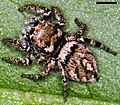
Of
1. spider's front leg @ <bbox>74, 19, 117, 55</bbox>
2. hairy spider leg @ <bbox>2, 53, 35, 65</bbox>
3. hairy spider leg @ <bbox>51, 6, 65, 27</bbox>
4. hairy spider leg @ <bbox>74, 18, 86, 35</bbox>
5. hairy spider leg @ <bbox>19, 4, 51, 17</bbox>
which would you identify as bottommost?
hairy spider leg @ <bbox>2, 53, 35, 65</bbox>

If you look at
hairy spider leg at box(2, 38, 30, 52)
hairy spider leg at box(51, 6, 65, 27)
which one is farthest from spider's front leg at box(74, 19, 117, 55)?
hairy spider leg at box(2, 38, 30, 52)

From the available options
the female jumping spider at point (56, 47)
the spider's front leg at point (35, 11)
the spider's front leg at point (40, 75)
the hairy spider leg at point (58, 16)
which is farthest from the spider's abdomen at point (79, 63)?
the spider's front leg at point (35, 11)

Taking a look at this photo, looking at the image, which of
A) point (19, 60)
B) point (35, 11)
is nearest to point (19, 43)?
point (19, 60)

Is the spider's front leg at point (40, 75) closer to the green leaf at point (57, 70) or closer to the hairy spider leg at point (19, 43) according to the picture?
the green leaf at point (57, 70)

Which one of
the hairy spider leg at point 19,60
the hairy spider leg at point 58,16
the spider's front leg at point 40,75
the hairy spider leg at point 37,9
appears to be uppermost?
the hairy spider leg at point 37,9

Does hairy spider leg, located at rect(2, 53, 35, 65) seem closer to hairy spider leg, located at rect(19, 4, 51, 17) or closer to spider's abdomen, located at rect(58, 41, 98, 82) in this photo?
spider's abdomen, located at rect(58, 41, 98, 82)

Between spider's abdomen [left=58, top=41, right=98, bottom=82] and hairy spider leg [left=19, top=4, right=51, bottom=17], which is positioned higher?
hairy spider leg [left=19, top=4, right=51, bottom=17]

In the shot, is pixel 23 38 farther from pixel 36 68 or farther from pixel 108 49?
pixel 108 49
